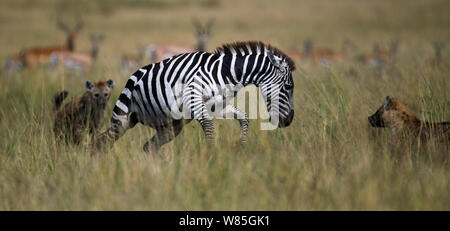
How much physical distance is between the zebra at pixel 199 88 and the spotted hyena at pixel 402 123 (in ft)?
3.16

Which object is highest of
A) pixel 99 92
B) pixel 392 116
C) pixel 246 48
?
pixel 246 48

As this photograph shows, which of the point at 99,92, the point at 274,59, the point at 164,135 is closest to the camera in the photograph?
the point at 274,59

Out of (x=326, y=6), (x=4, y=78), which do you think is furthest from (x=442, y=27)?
(x=4, y=78)

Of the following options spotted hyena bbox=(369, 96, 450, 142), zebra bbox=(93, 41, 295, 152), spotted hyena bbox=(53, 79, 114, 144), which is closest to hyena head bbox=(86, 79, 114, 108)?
spotted hyena bbox=(53, 79, 114, 144)

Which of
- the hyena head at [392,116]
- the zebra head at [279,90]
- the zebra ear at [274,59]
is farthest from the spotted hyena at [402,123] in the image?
the zebra ear at [274,59]

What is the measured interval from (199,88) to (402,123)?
2.17 meters

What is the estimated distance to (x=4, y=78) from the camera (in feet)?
35.6

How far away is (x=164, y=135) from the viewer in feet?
19.6

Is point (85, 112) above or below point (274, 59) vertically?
below

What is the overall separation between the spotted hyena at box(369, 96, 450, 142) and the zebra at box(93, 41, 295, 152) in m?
0.96

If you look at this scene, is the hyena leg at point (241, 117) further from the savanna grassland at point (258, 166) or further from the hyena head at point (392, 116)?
the hyena head at point (392, 116)

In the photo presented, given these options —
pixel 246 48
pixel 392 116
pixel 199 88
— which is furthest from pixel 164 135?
pixel 392 116

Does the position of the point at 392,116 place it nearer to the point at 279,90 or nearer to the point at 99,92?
the point at 279,90
